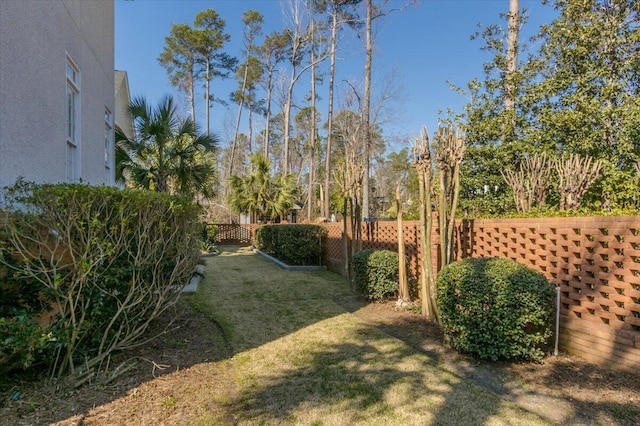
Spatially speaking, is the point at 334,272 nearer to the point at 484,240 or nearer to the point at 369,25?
the point at 484,240

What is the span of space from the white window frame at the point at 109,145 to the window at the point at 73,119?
250 cm

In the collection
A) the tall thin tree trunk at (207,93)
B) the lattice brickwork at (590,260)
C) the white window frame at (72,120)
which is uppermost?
the tall thin tree trunk at (207,93)

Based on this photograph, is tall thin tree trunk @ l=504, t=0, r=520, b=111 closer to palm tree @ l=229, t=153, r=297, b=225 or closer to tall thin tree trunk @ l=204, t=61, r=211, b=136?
palm tree @ l=229, t=153, r=297, b=225

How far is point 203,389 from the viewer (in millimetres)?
3480

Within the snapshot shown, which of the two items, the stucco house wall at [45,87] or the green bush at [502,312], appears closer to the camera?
the green bush at [502,312]

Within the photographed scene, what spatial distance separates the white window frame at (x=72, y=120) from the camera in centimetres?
635

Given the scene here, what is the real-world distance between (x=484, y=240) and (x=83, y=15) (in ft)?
26.3

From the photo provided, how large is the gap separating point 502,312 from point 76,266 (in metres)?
4.09

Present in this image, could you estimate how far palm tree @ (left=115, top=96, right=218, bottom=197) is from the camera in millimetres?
9562

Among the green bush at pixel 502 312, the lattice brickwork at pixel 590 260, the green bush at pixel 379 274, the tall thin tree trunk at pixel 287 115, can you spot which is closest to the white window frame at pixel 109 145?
the green bush at pixel 379 274

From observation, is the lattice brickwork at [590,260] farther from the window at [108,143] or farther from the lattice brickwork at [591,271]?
the window at [108,143]

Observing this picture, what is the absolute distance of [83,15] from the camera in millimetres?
6977

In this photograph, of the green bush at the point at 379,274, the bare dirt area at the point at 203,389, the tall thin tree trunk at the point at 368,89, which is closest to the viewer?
the bare dirt area at the point at 203,389

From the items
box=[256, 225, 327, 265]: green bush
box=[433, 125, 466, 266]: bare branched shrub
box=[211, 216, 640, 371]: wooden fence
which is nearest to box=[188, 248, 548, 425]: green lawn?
box=[211, 216, 640, 371]: wooden fence
